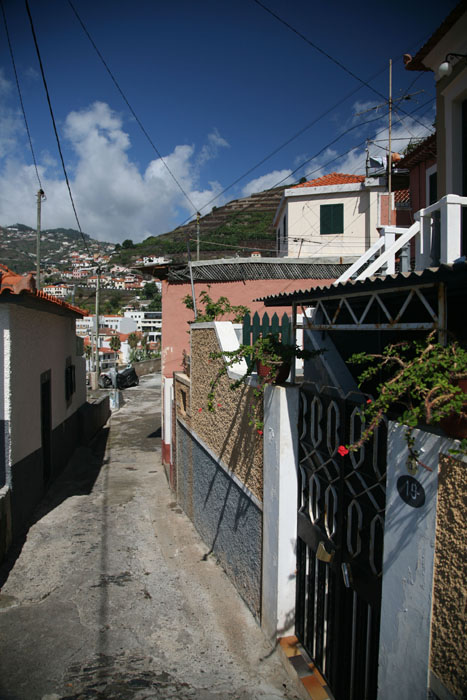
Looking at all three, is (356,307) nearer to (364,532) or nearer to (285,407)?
(285,407)

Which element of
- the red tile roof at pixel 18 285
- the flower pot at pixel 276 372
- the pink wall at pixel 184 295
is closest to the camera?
the flower pot at pixel 276 372

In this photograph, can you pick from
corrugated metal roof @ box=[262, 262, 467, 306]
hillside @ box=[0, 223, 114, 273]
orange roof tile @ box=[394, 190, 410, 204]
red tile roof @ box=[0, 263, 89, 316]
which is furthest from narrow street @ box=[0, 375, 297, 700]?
hillside @ box=[0, 223, 114, 273]

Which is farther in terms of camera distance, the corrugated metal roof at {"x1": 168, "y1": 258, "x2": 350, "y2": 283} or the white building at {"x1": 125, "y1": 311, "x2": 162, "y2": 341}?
the white building at {"x1": 125, "y1": 311, "x2": 162, "y2": 341}

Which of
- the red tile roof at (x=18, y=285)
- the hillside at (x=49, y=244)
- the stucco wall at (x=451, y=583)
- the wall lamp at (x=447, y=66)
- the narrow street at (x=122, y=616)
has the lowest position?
the narrow street at (x=122, y=616)

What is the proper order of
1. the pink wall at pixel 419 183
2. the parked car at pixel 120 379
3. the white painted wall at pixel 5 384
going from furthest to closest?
1. the parked car at pixel 120 379
2. the pink wall at pixel 419 183
3. the white painted wall at pixel 5 384

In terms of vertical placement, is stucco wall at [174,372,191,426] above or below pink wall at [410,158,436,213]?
below

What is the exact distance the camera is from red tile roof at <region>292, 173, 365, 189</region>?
18.8 meters

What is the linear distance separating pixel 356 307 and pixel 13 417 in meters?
5.83

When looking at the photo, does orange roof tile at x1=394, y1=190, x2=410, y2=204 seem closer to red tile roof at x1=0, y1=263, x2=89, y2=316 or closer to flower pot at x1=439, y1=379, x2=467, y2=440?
red tile roof at x1=0, y1=263, x2=89, y2=316

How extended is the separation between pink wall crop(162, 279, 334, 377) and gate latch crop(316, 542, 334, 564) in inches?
320

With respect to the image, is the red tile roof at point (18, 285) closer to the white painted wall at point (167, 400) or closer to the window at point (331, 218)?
the white painted wall at point (167, 400)

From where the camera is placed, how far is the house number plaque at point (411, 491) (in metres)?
2.69

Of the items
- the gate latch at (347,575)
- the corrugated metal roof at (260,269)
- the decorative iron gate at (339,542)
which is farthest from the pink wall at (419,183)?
the gate latch at (347,575)

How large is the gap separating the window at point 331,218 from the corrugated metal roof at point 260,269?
669cm
